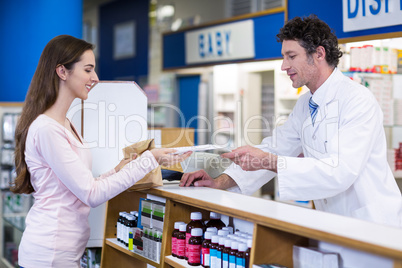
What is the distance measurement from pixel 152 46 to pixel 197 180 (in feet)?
26.7

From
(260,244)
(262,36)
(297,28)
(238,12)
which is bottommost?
(260,244)

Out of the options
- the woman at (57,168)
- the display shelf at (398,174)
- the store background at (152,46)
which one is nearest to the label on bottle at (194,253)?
the woman at (57,168)

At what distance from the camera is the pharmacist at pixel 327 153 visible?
2131 mm

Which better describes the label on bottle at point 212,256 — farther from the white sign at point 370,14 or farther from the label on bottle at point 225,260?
the white sign at point 370,14

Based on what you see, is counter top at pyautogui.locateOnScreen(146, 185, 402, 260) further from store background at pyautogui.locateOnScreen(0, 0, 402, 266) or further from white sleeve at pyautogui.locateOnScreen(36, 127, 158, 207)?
store background at pyautogui.locateOnScreen(0, 0, 402, 266)

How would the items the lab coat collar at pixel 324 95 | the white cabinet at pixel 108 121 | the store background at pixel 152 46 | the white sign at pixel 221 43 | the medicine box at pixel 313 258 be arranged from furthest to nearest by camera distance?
1. the white sign at pixel 221 43
2. the store background at pixel 152 46
3. the white cabinet at pixel 108 121
4. the lab coat collar at pixel 324 95
5. the medicine box at pixel 313 258

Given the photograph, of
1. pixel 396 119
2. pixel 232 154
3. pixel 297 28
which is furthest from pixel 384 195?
pixel 396 119

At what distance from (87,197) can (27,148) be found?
0.33 metres

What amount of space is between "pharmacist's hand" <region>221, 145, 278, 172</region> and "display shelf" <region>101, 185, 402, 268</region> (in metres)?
0.18

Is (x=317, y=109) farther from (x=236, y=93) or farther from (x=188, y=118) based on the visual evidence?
(x=188, y=118)

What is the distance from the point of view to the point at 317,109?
2459 mm

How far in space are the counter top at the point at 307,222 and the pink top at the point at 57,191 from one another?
379 millimetres

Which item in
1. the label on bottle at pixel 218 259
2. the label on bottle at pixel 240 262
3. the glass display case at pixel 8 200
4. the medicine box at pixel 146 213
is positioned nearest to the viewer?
the label on bottle at pixel 240 262

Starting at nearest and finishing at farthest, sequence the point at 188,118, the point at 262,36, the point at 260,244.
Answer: the point at 260,244 < the point at 262,36 < the point at 188,118
